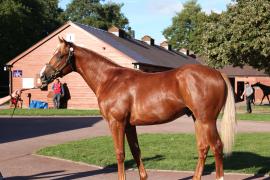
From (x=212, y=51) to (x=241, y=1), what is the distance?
4.06 m

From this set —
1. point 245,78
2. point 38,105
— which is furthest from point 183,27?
point 38,105

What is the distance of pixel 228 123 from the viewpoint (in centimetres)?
679

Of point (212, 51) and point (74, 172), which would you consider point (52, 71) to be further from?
point (212, 51)

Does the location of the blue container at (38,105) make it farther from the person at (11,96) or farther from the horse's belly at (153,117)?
the horse's belly at (153,117)

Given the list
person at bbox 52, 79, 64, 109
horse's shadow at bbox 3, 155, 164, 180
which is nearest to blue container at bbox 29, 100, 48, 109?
person at bbox 52, 79, 64, 109

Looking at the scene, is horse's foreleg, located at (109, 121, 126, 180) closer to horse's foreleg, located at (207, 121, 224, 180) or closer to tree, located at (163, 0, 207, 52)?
horse's foreleg, located at (207, 121, 224, 180)

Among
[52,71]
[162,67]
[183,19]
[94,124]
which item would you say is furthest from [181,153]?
[183,19]

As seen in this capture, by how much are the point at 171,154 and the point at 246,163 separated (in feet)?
6.47

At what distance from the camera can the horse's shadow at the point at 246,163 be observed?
852cm

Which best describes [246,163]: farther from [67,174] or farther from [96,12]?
[96,12]

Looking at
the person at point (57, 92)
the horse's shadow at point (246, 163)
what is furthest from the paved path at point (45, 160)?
the person at point (57, 92)

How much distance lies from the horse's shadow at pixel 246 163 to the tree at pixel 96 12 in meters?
73.1

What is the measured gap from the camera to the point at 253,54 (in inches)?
1140

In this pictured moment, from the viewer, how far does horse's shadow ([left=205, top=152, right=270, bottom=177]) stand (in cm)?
852
